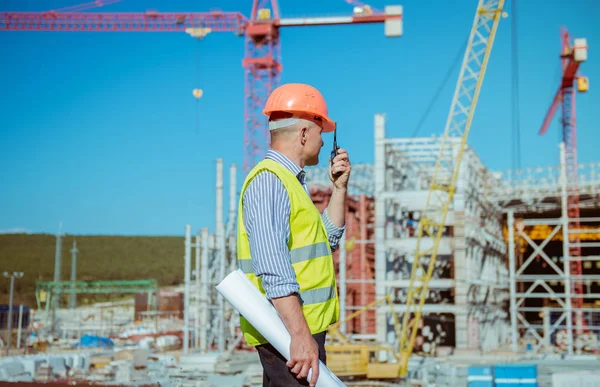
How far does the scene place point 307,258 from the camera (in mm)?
2482

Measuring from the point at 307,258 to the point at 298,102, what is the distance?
556mm

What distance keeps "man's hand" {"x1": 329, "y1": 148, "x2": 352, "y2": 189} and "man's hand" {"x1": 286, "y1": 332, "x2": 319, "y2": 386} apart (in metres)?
0.81

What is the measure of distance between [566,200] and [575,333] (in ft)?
21.8

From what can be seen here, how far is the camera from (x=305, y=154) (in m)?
2.68

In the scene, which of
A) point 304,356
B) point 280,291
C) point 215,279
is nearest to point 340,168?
point 280,291

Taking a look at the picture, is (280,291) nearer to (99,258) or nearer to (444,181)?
(444,181)

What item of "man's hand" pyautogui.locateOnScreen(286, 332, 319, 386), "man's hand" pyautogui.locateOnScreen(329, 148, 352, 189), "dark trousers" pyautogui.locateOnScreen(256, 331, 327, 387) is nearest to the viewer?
"man's hand" pyautogui.locateOnScreen(286, 332, 319, 386)

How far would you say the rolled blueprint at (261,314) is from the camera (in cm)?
234

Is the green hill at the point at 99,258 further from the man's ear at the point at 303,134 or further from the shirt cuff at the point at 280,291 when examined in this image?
the shirt cuff at the point at 280,291

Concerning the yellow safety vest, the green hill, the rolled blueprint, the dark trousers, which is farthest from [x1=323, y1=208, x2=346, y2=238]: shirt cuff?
the green hill

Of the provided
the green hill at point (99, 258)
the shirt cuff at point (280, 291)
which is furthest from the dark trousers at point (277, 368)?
the green hill at point (99, 258)

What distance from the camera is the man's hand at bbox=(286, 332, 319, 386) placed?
2291 millimetres

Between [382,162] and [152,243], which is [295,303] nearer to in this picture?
[382,162]

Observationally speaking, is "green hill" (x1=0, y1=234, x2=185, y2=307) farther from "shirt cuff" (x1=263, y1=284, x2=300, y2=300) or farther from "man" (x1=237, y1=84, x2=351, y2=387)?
"shirt cuff" (x1=263, y1=284, x2=300, y2=300)
